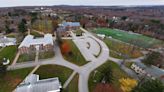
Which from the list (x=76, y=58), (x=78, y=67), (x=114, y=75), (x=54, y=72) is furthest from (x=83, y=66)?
(x=114, y=75)

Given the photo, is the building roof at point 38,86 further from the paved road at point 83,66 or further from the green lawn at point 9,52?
the green lawn at point 9,52

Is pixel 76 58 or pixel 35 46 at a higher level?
pixel 35 46

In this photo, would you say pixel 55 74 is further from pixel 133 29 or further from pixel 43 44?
pixel 133 29

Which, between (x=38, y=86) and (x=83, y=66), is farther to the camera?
(x=83, y=66)

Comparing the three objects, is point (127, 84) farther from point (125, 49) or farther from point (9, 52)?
point (9, 52)

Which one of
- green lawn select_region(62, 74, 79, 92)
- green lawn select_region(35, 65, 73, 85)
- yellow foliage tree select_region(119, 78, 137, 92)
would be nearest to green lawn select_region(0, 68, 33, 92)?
green lawn select_region(35, 65, 73, 85)

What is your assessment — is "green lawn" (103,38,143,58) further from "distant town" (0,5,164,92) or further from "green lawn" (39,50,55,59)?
"green lawn" (39,50,55,59)

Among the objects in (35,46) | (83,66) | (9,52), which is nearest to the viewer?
(83,66)
